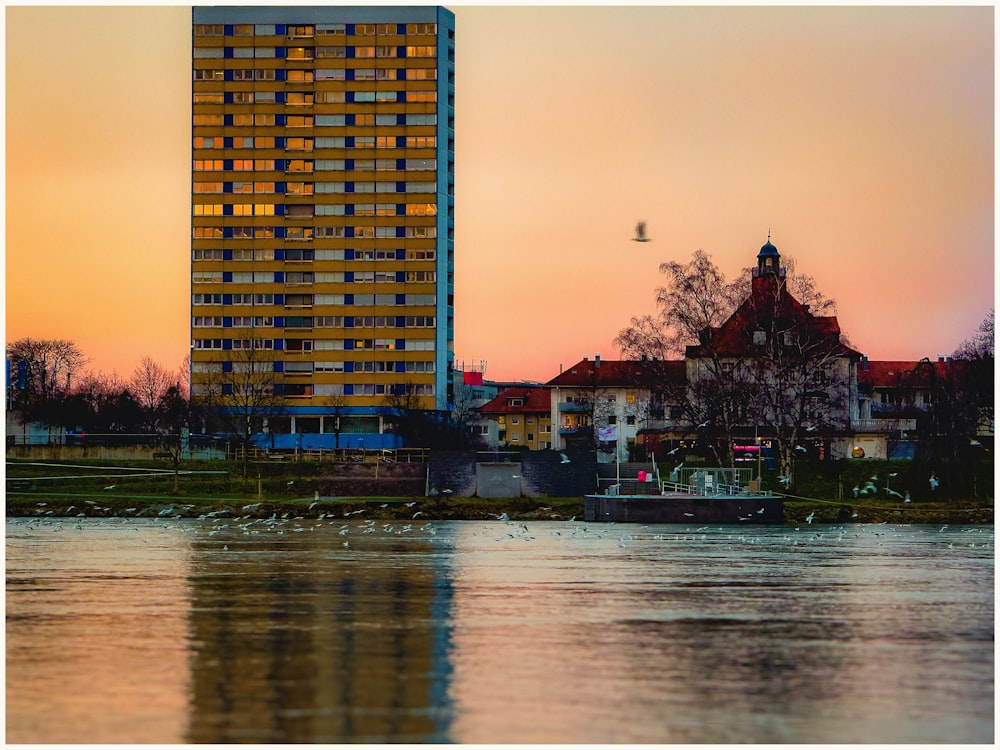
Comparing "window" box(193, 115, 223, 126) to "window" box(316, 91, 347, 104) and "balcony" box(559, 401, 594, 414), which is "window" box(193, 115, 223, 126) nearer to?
"window" box(316, 91, 347, 104)

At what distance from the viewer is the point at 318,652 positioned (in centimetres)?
2864

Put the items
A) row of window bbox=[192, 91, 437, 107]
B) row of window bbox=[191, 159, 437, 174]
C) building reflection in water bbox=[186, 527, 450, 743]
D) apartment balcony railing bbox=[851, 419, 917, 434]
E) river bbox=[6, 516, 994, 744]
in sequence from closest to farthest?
building reflection in water bbox=[186, 527, 450, 743]
river bbox=[6, 516, 994, 744]
apartment balcony railing bbox=[851, 419, 917, 434]
row of window bbox=[192, 91, 437, 107]
row of window bbox=[191, 159, 437, 174]

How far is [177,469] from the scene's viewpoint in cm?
10206

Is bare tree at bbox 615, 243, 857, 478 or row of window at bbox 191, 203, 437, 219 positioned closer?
bare tree at bbox 615, 243, 857, 478

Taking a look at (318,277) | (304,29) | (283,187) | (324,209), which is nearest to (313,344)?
(318,277)

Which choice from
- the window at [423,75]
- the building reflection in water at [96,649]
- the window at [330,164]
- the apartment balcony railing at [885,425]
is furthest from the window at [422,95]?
the building reflection in water at [96,649]

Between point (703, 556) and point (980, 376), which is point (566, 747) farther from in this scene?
point (980, 376)

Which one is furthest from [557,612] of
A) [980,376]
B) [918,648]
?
[980,376]

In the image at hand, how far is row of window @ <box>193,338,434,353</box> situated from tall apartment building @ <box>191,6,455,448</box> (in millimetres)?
141

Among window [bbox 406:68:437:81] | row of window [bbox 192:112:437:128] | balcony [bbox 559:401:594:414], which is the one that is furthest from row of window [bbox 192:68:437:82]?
balcony [bbox 559:401:594:414]

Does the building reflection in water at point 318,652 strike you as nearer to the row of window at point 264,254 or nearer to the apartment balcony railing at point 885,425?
the apartment balcony railing at point 885,425

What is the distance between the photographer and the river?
2248 cm

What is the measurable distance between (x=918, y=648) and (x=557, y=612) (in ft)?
28.5

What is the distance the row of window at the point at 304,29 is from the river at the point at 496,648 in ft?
→ 361
